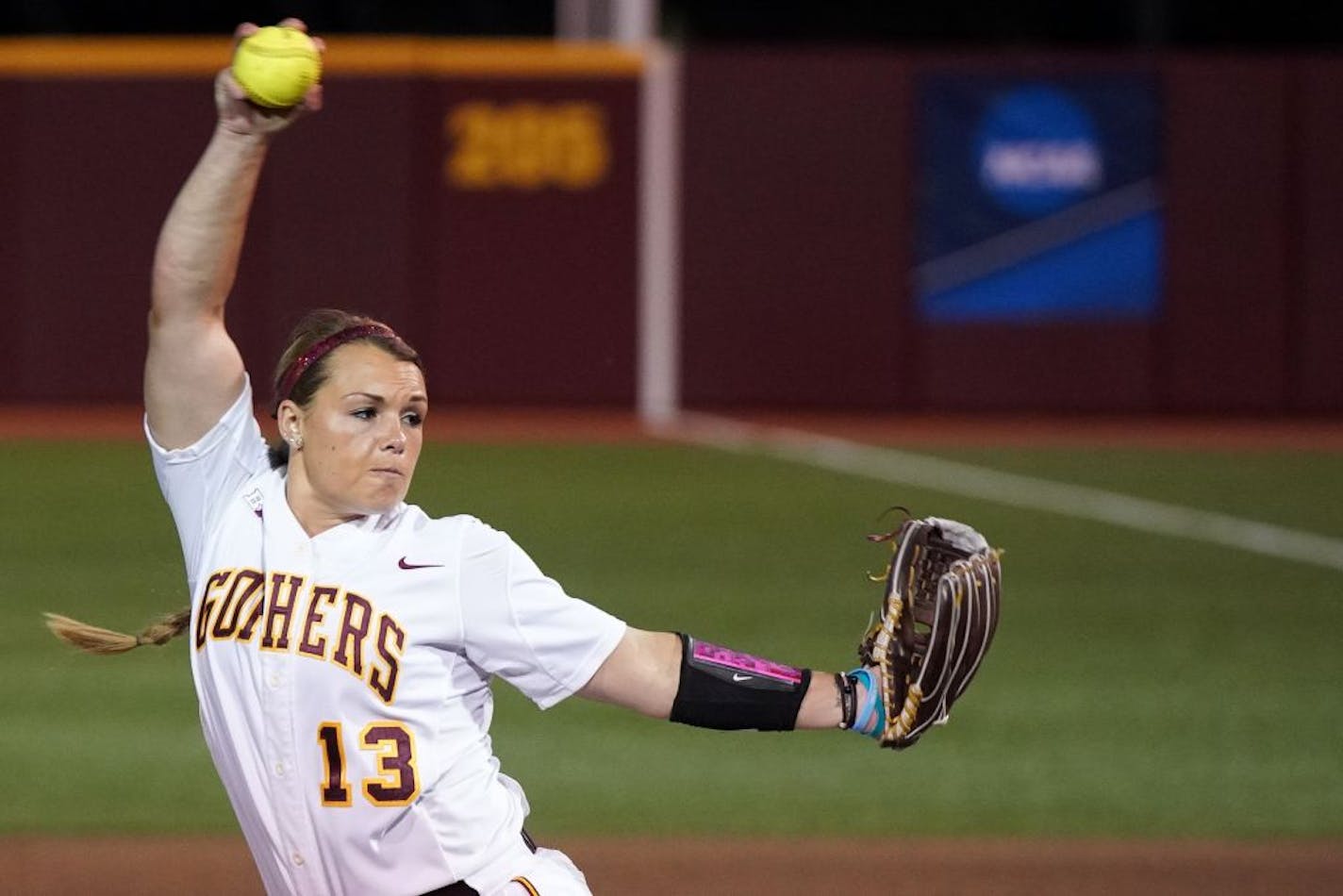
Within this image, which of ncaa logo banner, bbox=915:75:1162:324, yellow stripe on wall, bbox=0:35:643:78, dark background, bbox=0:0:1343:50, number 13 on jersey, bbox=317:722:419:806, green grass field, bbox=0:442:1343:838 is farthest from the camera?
dark background, bbox=0:0:1343:50

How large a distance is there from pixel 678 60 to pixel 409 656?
1464cm

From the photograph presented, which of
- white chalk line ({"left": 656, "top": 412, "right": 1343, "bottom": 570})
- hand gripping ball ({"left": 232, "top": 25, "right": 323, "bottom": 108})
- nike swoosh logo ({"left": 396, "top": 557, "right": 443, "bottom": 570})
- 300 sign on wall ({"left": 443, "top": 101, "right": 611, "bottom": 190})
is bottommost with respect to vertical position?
white chalk line ({"left": 656, "top": 412, "right": 1343, "bottom": 570})

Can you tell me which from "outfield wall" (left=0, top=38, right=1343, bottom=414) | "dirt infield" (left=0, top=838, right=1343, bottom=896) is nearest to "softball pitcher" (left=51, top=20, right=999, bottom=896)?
"dirt infield" (left=0, top=838, right=1343, bottom=896)

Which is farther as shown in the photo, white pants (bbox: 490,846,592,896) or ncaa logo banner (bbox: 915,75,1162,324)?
ncaa logo banner (bbox: 915,75,1162,324)

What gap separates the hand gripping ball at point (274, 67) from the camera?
3.27 m

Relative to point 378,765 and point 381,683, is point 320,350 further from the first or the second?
point 378,765

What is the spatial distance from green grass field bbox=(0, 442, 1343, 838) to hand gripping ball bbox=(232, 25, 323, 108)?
129 inches

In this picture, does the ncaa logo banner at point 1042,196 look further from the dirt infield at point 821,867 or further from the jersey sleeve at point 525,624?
the jersey sleeve at point 525,624

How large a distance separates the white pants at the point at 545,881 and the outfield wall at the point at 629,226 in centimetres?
1409

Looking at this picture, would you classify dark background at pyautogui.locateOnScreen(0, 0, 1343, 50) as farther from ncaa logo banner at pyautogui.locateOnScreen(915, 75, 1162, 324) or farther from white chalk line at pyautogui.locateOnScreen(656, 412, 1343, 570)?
white chalk line at pyautogui.locateOnScreen(656, 412, 1343, 570)

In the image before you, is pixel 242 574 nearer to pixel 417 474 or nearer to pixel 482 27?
pixel 417 474

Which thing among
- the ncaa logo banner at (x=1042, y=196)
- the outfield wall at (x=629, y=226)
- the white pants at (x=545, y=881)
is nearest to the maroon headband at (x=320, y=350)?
the white pants at (x=545, y=881)

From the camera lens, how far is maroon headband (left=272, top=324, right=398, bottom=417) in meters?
3.29

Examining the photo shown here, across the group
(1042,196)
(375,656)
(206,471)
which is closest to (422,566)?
(375,656)
